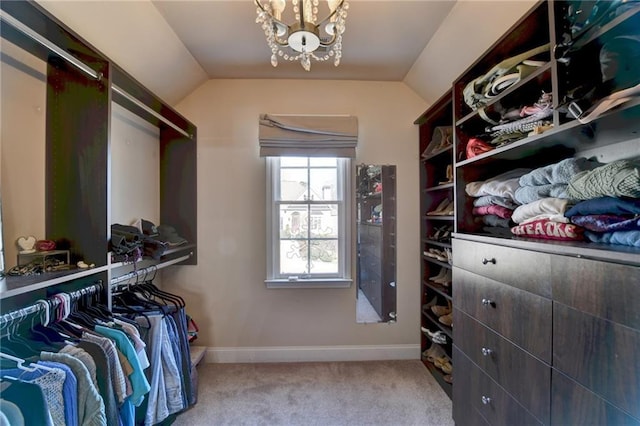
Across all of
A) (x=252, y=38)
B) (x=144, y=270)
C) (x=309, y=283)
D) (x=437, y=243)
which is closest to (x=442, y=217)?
(x=437, y=243)

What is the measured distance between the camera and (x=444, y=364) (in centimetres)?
211

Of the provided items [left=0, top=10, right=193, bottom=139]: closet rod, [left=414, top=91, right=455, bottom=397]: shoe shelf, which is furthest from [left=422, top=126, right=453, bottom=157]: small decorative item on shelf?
[left=0, top=10, right=193, bottom=139]: closet rod

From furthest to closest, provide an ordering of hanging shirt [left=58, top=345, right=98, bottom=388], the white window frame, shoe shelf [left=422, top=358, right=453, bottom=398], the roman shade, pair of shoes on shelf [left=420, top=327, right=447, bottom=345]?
the white window frame < the roman shade < pair of shoes on shelf [left=420, top=327, right=447, bottom=345] < shoe shelf [left=422, top=358, right=453, bottom=398] < hanging shirt [left=58, top=345, right=98, bottom=388]

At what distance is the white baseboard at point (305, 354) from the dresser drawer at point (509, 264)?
4.44 feet

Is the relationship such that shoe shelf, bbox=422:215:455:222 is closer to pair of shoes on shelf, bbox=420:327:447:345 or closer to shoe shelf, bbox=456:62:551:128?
shoe shelf, bbox=456:62:551:128

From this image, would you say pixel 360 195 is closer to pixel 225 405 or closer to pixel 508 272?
pixel 508 272

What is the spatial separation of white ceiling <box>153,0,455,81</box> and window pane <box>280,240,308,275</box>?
4.87 ft

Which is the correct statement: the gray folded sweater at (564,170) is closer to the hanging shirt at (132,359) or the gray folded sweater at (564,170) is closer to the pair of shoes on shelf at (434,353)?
the pair of shoes on shelf at (434,353)

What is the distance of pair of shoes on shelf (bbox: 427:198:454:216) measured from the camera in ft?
6.92

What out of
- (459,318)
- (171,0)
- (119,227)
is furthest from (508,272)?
(171,0)

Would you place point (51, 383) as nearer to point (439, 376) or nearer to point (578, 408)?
point (578, 408)

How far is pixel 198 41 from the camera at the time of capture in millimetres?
1949

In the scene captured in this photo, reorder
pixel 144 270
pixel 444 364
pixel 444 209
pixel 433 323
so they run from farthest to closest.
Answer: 1. pixel 433 323
2. pixel 444 209
3. pixel 444 364
4. pixel 144 270

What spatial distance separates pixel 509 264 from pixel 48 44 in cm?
208
